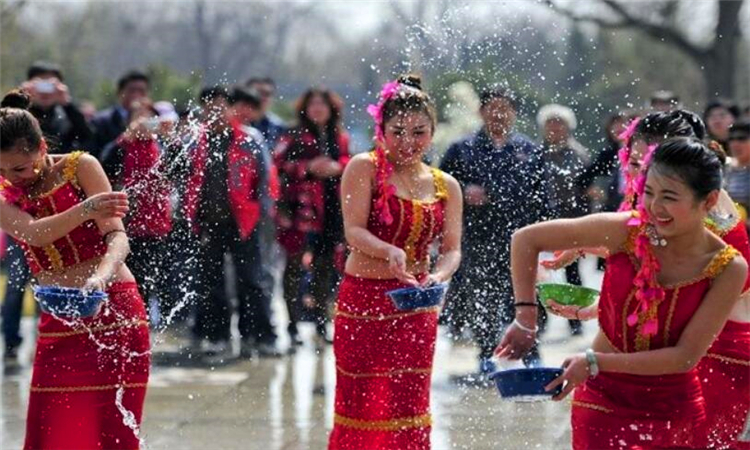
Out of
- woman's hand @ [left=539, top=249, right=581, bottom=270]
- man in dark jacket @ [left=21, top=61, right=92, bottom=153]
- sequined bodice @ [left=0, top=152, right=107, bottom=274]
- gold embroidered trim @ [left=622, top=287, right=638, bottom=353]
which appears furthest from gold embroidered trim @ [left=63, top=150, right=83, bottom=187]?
man in dark jacket @ [left=21, top=61, right=92, bottom=153]

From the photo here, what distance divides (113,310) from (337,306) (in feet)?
3.71

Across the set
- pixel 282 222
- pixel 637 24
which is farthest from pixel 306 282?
pixel 637 24

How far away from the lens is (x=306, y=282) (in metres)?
11.0

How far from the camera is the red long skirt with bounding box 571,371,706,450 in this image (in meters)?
4.23

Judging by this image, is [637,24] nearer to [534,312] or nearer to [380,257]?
[380,257]

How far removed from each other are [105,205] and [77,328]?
522mm

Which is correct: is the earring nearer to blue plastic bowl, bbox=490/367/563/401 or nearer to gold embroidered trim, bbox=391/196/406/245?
blue plastic bowl, bbox=490/367/563/401

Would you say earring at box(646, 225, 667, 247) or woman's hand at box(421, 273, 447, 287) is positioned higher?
earring at box(646, 225, 667, 247)

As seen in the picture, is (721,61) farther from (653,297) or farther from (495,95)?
(653,297)

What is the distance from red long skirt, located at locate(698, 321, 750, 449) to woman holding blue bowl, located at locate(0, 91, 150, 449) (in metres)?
2.12

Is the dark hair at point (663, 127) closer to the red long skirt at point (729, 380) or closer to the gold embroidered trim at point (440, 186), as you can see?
the red long skirt at point (729, 380)

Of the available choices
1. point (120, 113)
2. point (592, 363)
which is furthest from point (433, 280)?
point (120, 113)

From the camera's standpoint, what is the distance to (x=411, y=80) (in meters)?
6.34

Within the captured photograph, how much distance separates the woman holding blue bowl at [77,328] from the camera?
5379mm
